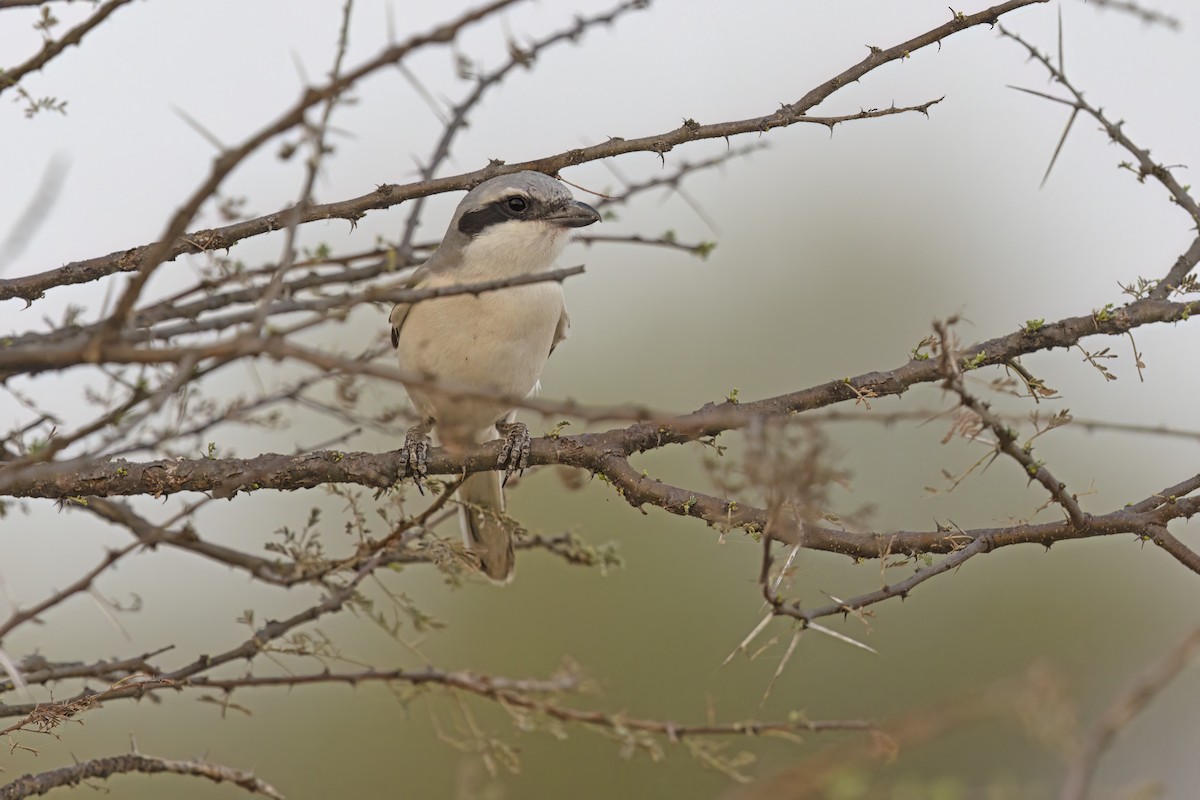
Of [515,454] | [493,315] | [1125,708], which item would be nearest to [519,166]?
[515,454]

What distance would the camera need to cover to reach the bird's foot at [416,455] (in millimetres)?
3139

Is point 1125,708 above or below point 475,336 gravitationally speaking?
below

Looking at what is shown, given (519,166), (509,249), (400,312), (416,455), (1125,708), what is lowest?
(1125,708)

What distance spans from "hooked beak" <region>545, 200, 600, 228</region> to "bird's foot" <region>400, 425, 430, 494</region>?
1.00 meters

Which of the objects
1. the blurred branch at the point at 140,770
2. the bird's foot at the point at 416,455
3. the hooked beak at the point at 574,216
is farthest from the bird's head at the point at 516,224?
the blurred branch at the point at 140,770

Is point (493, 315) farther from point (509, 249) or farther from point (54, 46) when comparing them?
point (54, 46)

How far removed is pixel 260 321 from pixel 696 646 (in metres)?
6.92

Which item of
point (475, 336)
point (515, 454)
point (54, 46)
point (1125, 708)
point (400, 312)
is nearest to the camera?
point (1125, 708)

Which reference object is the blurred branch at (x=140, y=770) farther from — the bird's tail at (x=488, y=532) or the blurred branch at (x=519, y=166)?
the bird's tail at (x=488, y=532)

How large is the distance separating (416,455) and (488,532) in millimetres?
1286

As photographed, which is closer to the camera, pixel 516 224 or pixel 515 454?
pixel 515 454

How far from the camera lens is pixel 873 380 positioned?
111 inches

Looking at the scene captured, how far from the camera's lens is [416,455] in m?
3.47

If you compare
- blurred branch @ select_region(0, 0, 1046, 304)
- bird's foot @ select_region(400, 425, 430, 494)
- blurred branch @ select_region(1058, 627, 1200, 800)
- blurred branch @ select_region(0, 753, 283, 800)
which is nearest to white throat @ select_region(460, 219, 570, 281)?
bird's foot @ select_region(400, 425, 430, 494)
